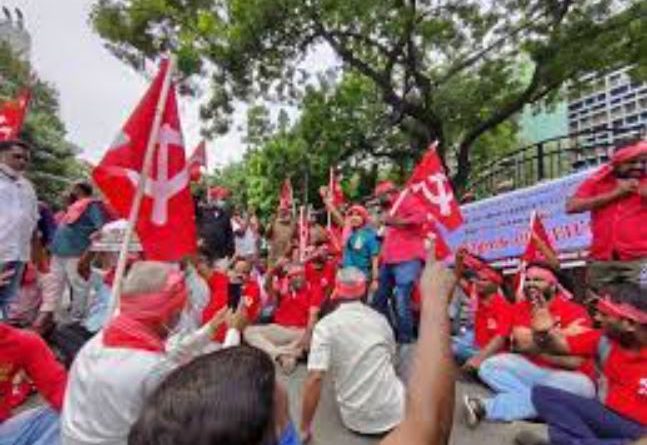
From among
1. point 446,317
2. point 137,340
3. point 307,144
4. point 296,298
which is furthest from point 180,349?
point 307,144

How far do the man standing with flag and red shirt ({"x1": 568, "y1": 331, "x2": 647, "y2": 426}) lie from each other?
3.45 m

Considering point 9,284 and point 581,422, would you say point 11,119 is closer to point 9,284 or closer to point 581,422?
point 9,284

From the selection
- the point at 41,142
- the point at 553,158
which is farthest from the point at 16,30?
the point at 553,158

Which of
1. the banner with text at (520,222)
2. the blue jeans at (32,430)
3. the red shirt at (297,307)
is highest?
the banner with text at (520,222)

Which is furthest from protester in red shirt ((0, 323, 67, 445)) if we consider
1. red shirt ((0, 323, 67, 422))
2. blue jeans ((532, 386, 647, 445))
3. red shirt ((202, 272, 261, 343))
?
blue jeans ((532, 386, 647, 445))

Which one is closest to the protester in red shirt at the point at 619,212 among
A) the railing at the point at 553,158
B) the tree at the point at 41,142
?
the railing at the point at 553,158

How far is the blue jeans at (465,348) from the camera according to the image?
745 cm

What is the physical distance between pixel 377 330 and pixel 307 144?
519 inches

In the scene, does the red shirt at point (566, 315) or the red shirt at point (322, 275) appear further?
the red shirt at point (322, 275)

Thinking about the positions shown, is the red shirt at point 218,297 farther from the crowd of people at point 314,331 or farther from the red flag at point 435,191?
the red flag at point 435,191

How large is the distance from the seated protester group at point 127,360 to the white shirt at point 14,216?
7.60 ft

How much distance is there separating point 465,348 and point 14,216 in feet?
11.8

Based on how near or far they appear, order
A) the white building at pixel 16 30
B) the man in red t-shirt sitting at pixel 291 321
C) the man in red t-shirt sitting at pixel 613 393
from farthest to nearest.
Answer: the white building at pixel 16 30
the man in red t-shirt sitting at pixel 291 321
the man in red t-shirt sitting at pixel 613 393

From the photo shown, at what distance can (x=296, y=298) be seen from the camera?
30.5 ft
